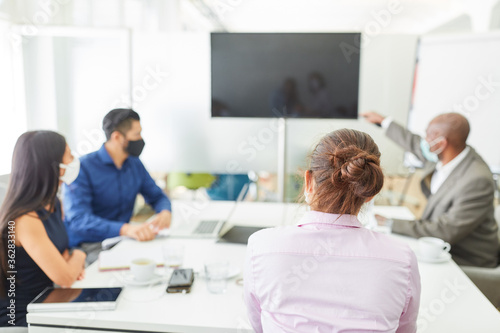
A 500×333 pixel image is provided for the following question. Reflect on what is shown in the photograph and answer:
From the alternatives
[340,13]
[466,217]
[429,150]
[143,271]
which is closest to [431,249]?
[466,217]

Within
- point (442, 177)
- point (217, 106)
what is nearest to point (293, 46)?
point (217, 106)

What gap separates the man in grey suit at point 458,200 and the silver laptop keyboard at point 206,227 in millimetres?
900

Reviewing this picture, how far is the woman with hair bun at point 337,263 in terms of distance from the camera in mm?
1000

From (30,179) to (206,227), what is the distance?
35.0 inches

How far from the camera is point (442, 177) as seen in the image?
90.5 inches

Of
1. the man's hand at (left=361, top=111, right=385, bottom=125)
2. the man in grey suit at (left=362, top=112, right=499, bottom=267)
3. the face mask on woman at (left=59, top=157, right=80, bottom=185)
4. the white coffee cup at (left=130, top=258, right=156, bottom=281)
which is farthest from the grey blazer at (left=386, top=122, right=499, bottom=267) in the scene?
the face mask on woman at (left=59, top=157, right=80, bottom=185)

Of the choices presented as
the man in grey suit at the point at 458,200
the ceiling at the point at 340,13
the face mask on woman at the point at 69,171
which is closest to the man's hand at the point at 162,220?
the face mask on woman at the point at 69,171

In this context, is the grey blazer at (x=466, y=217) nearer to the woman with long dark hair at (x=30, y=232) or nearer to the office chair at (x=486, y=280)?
the office chair at (x=486, y=280)

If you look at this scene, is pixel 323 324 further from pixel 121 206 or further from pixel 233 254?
pixel 121 206

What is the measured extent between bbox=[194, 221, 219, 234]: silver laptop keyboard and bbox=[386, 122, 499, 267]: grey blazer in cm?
90

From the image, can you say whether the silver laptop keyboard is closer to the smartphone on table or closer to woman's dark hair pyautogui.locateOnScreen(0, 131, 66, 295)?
the smartphone on table

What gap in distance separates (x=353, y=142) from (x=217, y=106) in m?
1.72

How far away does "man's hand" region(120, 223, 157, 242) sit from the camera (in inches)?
77.1

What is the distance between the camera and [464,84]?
3324mm
